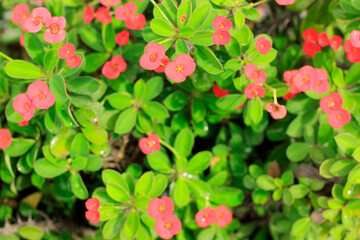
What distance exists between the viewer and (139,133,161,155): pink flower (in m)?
1.30

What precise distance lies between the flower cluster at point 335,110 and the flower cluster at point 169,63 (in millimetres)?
508

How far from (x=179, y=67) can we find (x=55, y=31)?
1.33 ft

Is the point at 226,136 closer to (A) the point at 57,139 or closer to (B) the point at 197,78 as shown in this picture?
(B) the point at 197,78

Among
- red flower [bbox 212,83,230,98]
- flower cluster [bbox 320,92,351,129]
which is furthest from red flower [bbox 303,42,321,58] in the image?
red flower [bbox 212,83,230,98]

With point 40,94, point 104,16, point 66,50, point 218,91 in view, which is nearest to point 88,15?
point 104,16

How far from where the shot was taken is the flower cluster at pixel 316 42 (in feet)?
4.54

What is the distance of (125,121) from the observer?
4.28 ft

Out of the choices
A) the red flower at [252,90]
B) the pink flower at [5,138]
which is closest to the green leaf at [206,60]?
the red flower at [252,90]

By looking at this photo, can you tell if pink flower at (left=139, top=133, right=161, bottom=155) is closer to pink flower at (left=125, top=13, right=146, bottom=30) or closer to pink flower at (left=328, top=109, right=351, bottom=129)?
pink flower at (left=125, top=13, right=146, bottom=30)

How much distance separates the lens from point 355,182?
3.73ft

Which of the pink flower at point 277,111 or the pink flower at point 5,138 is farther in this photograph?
the pink flower at point 5,138

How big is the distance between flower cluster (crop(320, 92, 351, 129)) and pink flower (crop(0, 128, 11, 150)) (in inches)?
42.0

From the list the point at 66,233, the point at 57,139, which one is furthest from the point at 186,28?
the point at 66,233

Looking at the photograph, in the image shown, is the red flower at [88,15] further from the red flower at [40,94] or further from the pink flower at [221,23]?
the pink flower at [221,23]
